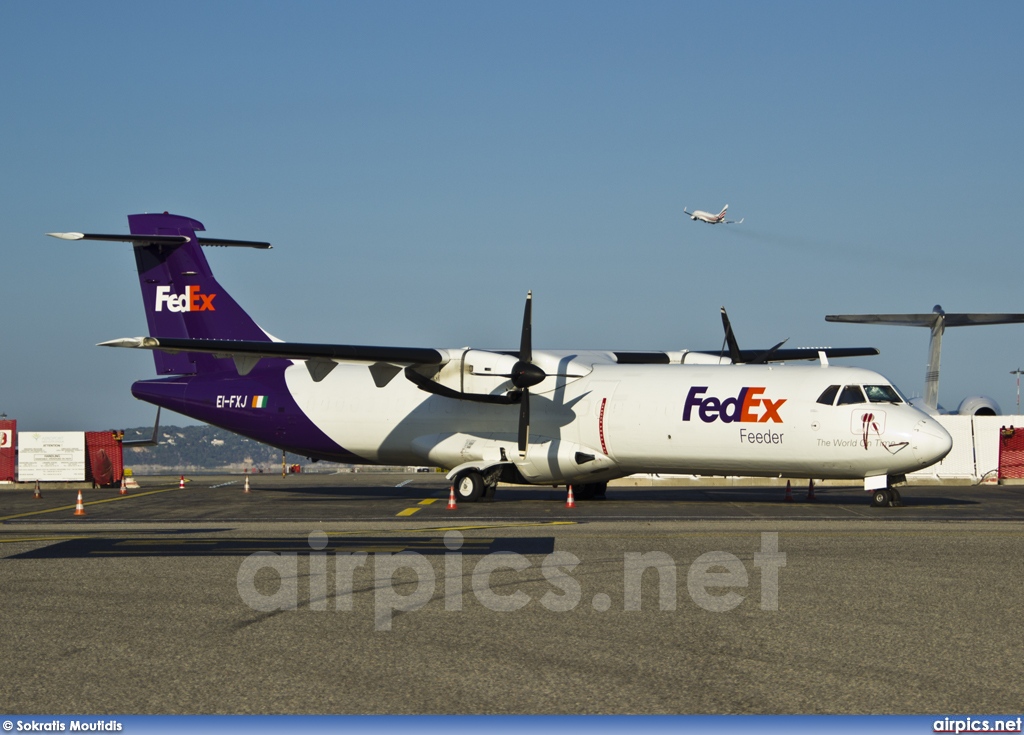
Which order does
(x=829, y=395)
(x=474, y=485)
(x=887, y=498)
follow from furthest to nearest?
(x=474, y=485), (x=887, y=498), (x=829, y=395)

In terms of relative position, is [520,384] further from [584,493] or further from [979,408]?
[979,408]

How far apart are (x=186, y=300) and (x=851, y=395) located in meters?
19.3

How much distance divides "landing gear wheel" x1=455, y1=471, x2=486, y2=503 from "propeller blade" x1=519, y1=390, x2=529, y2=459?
1.31 metres

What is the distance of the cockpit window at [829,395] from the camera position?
79.8ft

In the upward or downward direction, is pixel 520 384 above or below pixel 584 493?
above

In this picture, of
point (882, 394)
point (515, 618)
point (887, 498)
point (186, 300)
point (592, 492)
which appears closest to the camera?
point (515, 618)

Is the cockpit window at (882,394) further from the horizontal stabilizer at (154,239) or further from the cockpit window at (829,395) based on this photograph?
the horizontal stabilizer at (154,239)

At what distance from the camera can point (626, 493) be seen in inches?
1299

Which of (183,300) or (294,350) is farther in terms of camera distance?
(183,300)

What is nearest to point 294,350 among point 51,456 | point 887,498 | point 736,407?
point 736,407

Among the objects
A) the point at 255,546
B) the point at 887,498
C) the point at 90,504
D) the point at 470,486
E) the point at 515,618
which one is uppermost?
the point at 515,618

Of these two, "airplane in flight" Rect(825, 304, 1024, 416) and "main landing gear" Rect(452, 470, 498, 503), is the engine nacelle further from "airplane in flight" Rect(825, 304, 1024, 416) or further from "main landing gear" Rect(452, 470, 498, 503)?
"main landing gear" Rect(452, 470, 498, 503)

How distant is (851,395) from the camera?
24328 mm

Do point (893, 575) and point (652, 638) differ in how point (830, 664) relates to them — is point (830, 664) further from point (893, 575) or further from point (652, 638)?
point (893, 575)
